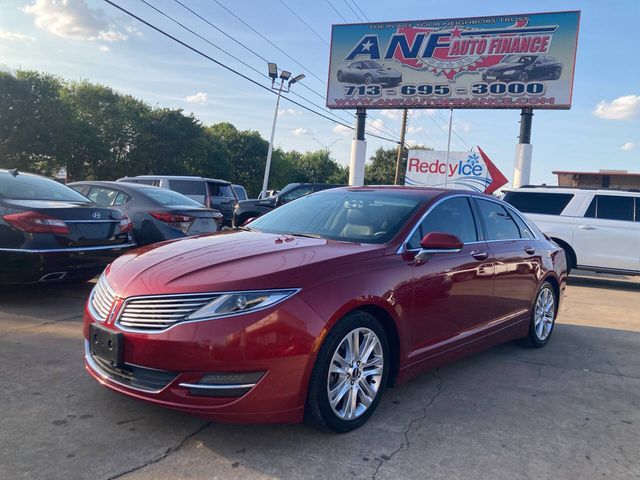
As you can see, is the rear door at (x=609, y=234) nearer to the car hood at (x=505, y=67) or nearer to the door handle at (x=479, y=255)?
the door handle at (x=479, y=255)

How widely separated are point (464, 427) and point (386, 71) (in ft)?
61.4

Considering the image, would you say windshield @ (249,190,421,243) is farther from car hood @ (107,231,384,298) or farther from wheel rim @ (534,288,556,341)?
wheel rim @ (534,288,556,341)

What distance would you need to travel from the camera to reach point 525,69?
18344 millimetres

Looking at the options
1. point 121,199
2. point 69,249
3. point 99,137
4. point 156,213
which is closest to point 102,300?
point 69,249

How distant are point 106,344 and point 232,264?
2.83ft

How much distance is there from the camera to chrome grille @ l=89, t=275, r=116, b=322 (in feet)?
10.4

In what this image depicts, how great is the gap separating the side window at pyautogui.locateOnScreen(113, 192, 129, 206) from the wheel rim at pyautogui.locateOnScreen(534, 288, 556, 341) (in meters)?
6.02

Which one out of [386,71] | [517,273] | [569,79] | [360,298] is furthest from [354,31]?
[360,298]

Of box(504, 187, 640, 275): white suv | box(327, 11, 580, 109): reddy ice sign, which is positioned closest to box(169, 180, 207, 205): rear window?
box(327, 11, 580, 109): reddy ice sign

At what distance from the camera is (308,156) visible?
86438mm

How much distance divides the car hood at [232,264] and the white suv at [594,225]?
27.6 ft

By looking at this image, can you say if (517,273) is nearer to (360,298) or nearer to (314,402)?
(360,298)

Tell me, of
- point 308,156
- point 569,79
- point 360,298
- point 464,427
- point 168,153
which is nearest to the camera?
point 360,298

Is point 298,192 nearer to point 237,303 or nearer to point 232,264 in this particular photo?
point 232,264
